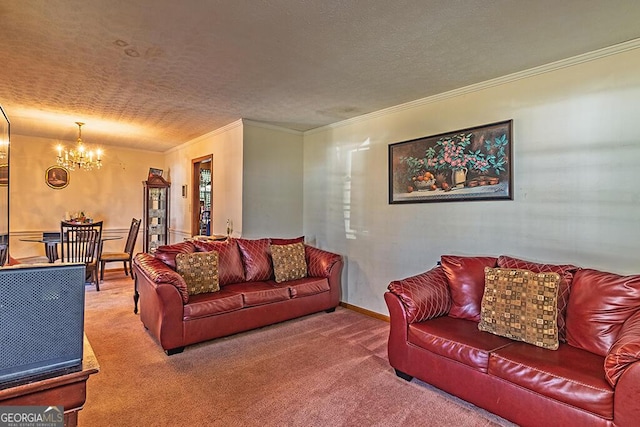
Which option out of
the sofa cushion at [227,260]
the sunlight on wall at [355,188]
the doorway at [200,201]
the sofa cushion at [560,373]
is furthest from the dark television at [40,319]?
the doorway at [200,201]

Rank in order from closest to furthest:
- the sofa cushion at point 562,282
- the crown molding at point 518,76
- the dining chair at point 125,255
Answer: the sofa cushion at point 562,282 < the crown molding at point 518,76 < the dining chair at point 125,255

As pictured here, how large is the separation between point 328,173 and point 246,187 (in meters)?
1.12

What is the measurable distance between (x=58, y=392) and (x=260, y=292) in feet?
8.14

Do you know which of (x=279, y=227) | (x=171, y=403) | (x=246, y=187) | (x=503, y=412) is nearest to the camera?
(x=503, y=412)

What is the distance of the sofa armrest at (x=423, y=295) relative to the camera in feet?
8.33

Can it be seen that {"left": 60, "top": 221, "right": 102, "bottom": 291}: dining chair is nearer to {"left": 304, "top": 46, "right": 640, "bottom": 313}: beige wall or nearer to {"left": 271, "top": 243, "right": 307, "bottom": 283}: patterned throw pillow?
{"left": 271, "top": 243, "right": 307, "bottom": 283}: patterned throw pillow

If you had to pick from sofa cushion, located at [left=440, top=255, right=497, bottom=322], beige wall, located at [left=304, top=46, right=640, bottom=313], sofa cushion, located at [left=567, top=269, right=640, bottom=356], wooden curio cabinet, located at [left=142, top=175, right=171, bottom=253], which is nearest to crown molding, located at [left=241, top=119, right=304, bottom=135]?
beige wall, located at [left=304, top=46, right=640, bottom=313]

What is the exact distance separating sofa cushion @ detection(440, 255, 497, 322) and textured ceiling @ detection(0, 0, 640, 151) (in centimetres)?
160

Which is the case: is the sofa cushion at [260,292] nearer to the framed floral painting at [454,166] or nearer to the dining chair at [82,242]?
the framed floral painting at [454,166]

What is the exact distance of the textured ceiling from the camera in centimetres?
197

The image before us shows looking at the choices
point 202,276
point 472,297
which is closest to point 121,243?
point 202,276

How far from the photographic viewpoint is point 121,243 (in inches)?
261

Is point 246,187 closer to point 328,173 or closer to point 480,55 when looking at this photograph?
point 328,173

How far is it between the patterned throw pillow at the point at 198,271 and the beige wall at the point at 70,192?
3984mm
